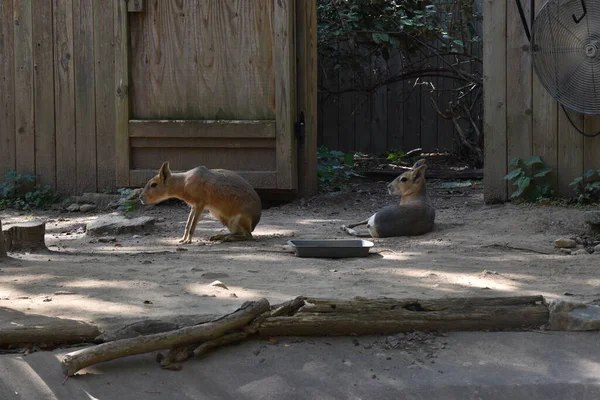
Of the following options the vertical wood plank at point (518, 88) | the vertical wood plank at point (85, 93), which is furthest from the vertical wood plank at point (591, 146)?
the vertical wood plank at point (85, 93)

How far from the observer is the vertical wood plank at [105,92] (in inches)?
415

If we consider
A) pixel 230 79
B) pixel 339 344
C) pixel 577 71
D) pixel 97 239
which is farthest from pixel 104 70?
pixel 339 344

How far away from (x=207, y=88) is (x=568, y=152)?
3840mm

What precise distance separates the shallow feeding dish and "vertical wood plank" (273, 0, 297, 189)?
9.77 feet

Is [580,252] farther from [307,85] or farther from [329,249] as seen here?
[307,85]

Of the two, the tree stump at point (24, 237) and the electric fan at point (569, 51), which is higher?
the electric fan at point (569, 51)

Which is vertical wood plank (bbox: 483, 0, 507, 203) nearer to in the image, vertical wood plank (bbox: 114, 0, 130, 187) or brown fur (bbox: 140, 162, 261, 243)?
brown fur (bbox: 140, 162, 261, 243)

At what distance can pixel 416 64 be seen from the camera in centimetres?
1399

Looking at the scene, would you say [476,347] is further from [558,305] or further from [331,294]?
[331,294]

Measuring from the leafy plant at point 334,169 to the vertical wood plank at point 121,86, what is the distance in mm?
2296

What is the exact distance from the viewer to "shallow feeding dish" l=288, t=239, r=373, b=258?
7098mm

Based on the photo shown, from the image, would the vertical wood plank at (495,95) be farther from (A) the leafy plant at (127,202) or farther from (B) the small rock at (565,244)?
(A) the leafy plant at (127,202)

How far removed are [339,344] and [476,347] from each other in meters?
0.69

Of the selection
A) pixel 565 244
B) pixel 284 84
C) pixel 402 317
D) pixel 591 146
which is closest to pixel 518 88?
pixel 591 146
